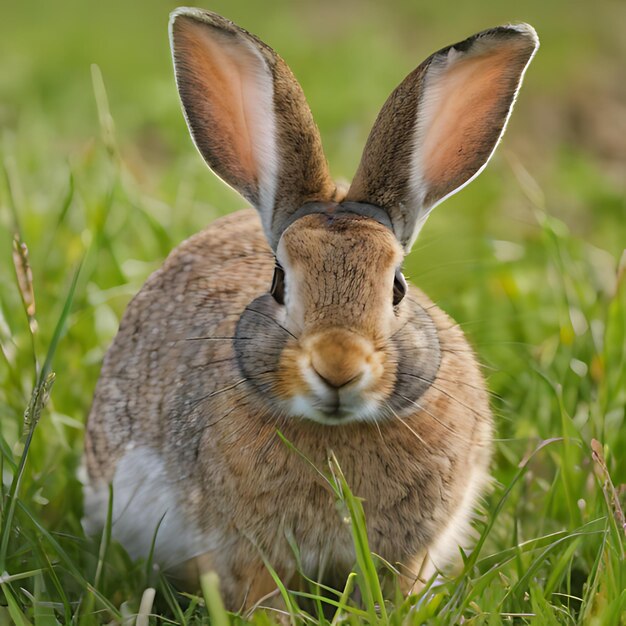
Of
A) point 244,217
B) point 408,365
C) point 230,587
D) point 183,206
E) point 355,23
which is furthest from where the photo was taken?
point 355,23

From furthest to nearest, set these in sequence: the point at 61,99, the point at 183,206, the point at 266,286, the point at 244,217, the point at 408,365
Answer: the point at 61,99 < the point at 183,206 < the point at 244,217 < the point at 266,286 < the point at 408,365

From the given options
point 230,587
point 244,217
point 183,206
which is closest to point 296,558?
point 230,587

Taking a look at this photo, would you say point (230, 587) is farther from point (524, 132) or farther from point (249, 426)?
point (524, 132)

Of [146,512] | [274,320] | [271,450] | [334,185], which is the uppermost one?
[334,185]

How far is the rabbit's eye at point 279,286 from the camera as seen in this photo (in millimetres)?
3373

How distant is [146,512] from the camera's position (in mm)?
3877

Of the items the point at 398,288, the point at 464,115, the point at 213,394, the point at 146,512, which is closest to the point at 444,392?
the point at 398,288

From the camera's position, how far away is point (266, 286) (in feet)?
12.7

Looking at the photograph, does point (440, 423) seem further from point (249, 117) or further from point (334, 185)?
point (249, 117)

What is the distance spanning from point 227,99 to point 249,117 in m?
0.09

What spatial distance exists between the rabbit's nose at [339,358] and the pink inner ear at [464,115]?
745 millimetres

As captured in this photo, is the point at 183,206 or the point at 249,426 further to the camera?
the point at 183,206

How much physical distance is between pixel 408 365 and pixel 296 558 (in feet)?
2.11

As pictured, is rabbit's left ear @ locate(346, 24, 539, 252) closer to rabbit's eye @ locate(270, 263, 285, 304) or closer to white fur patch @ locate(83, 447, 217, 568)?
rabbit's eye @ locate(270, 263, 285, 304)
